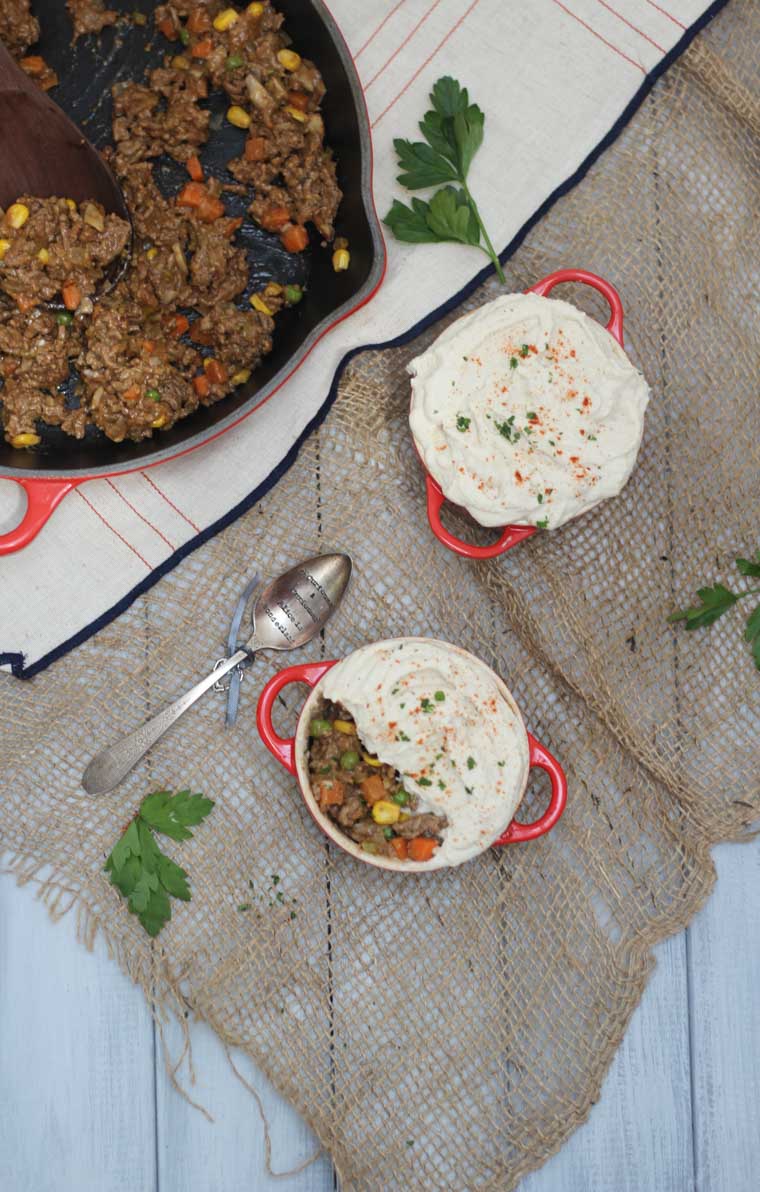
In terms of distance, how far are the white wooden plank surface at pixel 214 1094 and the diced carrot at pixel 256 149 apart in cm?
229

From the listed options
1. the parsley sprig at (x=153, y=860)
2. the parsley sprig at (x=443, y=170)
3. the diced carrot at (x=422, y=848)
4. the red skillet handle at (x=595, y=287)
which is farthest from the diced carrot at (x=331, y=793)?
→ the parsley sprig at (x=443, y=170)

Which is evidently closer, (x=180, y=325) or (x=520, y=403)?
(x=520, y=403)

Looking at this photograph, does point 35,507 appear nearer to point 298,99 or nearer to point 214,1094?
point 298,99

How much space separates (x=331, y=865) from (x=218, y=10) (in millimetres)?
2557

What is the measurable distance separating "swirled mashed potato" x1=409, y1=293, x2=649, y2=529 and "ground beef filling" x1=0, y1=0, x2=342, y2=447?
0.59 metres

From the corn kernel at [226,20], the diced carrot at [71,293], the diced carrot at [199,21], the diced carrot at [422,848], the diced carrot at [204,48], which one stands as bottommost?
the diced carrot at [422,848]

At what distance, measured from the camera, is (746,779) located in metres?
3.30

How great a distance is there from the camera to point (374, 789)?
2.99 m

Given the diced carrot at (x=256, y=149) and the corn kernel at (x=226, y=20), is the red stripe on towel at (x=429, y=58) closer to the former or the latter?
the diced carrot at (x=256, y=149)

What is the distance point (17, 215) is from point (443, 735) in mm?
1852

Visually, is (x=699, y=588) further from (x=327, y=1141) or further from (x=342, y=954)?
(x=327, y=1141)

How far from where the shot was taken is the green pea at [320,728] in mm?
3002

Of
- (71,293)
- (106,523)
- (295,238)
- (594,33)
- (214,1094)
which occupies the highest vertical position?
(594,33)

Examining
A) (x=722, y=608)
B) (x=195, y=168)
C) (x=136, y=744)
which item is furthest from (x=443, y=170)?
(x=136, y=744)
